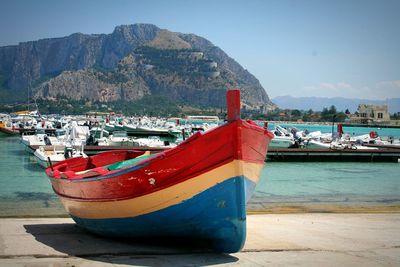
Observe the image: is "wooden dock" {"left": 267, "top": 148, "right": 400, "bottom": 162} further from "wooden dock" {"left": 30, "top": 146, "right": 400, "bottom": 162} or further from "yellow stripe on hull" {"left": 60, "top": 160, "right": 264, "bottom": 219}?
"yellow stripe on hull" {"left": 60, "top": 160, "right": 264, "bottom": 219}

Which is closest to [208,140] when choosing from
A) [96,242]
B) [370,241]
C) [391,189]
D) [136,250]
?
[136,250]

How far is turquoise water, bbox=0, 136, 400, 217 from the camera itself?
1581cm

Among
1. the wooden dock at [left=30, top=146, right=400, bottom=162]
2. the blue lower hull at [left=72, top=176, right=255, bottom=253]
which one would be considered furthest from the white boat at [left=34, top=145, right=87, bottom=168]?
the blue lower hull at [left=72, top=176, right=255, bottom=253]

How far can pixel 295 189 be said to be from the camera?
829 inches

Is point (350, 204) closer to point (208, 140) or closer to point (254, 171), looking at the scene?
point (254, 171)

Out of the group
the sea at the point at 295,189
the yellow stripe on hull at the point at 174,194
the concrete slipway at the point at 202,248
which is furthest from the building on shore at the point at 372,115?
the yellow stripe on hull at the point at 174,194

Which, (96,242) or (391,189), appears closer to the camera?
A: (96,242)

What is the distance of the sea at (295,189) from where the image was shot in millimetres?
14984

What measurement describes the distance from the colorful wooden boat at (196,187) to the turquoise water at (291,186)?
606 cm

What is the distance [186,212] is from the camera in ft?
23.3

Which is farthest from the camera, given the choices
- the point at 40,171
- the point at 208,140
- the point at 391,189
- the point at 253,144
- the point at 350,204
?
the point at 40,171

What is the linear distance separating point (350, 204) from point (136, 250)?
10.8 m

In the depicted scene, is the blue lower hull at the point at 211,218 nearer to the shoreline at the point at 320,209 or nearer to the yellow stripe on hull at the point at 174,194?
the yellow stripe on hull at the point at 174,194

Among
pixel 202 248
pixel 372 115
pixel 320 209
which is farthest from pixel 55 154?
pixel 372 115
